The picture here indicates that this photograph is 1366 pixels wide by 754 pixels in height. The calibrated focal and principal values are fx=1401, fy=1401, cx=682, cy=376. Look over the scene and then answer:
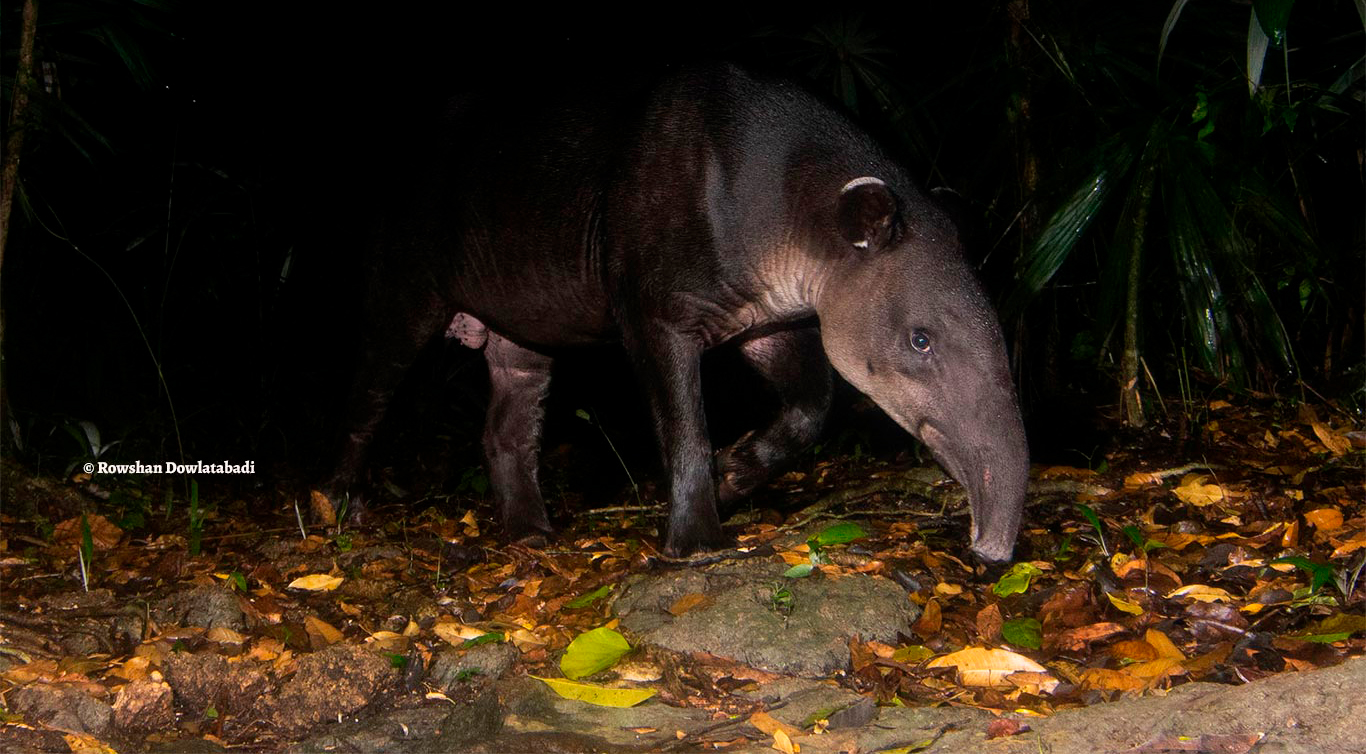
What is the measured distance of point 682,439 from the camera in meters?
4.91

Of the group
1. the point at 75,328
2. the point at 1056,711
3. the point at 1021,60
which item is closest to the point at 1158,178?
the point at 1021,60

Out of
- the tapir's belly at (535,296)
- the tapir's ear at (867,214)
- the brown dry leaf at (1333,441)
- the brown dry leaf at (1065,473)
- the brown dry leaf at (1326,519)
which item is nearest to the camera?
the tapir's ear at (867,214)

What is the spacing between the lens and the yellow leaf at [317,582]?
4938 millimetres

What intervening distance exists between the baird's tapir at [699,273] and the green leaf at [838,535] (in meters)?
0.34

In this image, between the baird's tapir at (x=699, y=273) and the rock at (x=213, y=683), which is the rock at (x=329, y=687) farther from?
the baird's tapir at (x=699, y=273)

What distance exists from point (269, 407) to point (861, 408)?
3.10m

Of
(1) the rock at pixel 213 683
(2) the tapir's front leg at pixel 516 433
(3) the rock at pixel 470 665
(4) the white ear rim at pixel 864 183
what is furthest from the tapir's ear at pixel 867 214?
(1) the rock at pixel 213 683

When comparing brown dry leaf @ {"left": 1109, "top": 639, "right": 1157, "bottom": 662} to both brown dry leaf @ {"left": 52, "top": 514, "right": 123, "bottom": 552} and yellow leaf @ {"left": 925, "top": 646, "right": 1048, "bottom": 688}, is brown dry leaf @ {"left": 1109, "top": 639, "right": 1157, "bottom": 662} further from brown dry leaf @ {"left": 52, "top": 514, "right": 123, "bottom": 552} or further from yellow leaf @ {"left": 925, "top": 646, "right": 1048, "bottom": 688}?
brown dry leaf @ {"left": 52, "top": 514, "right": 123, "bottom": 552}

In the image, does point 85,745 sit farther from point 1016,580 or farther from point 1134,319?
point 1134,319

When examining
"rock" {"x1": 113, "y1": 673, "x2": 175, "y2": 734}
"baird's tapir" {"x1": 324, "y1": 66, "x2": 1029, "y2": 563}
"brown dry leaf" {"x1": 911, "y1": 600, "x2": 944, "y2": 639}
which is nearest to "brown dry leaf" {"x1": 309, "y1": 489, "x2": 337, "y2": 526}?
"baird's tapir" {"x1": 324, "y1": 66, "x2": 1029, "y2": 563}

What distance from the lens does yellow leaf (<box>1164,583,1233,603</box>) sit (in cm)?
427

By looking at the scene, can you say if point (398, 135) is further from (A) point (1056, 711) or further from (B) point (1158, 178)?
(A) point (1056, 711)

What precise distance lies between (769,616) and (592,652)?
534mm

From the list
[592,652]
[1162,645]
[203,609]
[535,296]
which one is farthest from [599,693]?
[535,296]
